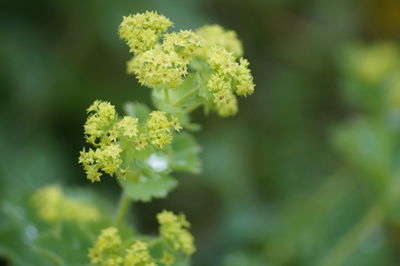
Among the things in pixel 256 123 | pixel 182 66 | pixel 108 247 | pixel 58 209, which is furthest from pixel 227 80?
pixel 256 123

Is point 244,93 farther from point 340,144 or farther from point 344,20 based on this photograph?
point 344,20

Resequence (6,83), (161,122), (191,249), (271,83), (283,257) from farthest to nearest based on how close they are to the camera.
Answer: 1. (271,83)
2. (6,83)
3. (283,257)
4. (191,249)
5. (161,122)

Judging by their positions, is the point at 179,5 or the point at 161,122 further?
the point at 179,5

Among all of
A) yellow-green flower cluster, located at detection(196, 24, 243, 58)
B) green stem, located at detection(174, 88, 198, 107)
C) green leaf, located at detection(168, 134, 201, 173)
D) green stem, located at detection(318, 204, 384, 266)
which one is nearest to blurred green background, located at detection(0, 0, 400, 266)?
green stem, located at detection(318, 204, 384, 266)

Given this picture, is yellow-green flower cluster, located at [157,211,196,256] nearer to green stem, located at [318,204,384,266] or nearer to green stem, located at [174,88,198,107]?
green stem, located at [174,88,198,107]

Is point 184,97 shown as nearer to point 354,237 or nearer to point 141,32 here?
point 141,32

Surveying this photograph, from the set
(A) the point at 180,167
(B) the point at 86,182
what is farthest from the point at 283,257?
(A) the point at 180,167
